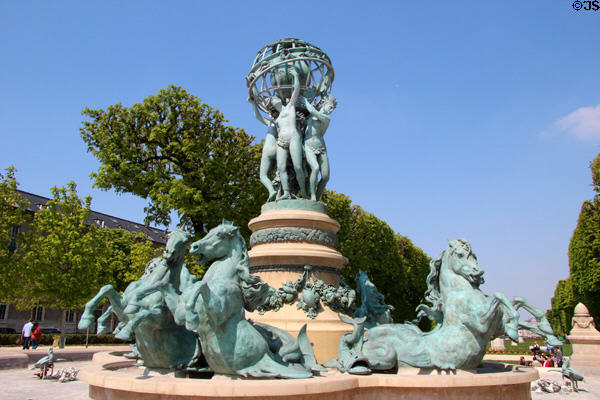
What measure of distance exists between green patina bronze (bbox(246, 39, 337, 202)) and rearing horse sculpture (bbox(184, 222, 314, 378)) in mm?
4745

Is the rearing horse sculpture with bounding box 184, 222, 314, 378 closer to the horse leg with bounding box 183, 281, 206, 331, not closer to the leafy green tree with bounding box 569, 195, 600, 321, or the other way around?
the horse leg with bounding box 183, 281, 206, 331

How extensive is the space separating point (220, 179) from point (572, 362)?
18.5 meters

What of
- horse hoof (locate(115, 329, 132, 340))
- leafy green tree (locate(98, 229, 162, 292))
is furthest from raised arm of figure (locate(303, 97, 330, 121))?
leafy green tree (locate(98, 229, 162, 292))

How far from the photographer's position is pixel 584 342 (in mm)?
19047

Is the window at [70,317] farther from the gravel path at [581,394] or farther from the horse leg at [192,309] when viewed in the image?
the horse leg at [192,309]

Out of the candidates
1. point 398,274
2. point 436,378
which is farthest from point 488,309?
point 398,274

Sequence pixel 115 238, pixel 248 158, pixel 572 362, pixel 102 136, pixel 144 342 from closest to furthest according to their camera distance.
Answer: pixel 144 342 < pixel 572 362 < pixel 102 136 < pixel 248 158 < pixel 115 238

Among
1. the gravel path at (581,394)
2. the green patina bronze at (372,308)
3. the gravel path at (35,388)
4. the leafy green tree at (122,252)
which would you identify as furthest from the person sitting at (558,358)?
the leafy green tree at (122,252)

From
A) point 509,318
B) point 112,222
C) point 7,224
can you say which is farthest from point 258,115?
point 112,222

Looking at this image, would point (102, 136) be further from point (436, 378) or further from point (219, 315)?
point (436, 378)

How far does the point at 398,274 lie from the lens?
33344 mm

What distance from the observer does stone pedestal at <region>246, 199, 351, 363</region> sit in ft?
27.6

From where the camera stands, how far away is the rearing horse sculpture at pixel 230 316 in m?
5.25

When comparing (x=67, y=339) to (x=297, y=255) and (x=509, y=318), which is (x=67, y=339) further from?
(x=509, y=318)
